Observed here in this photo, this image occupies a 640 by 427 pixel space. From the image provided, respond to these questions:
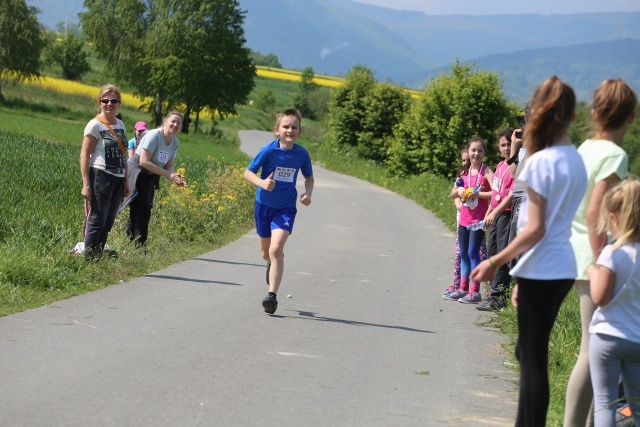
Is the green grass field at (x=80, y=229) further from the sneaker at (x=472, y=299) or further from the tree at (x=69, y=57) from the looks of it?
the tree at (x=69, y=57)

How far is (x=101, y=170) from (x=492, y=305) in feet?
14.2

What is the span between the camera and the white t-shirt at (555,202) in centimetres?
489

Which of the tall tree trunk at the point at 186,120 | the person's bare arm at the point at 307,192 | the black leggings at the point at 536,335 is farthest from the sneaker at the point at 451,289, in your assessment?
the tall tree trunk at the point at 186,120

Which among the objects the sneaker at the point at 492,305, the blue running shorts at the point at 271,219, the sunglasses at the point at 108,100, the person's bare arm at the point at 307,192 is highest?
the sunglasses at the point at 108,100

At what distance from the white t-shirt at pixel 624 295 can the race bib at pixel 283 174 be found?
4906mm

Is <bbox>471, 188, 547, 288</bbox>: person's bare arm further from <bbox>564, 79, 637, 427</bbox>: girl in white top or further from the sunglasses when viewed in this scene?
the sunglasses

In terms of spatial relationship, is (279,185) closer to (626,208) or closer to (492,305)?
(492,305)

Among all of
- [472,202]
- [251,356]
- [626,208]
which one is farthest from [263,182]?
[626,208]

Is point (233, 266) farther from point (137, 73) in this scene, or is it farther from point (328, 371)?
point (137, 73)

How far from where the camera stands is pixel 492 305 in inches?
416

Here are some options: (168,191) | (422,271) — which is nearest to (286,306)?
(422,271)

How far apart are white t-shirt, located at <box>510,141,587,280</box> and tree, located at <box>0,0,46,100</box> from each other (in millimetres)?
71053

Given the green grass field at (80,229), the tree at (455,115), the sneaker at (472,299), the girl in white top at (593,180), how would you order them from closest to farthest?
the girl in white top at (593,180) → the green grass field at (80,229) → the sneaker at (472,299) → the tree at (455,115)

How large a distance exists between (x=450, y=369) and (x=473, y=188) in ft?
13.1
